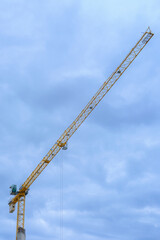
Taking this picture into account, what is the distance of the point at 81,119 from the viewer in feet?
581

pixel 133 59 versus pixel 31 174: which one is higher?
pixel 133 59

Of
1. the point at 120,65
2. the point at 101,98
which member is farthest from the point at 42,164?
the point at 120,65

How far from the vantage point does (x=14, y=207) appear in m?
184

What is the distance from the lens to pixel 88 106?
581ft

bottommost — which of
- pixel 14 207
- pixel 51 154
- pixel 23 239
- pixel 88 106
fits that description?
pixel 23 239

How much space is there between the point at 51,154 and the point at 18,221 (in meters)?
26.6

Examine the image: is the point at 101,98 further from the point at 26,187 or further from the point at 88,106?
the point at 26,187

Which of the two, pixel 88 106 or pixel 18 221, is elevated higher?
pixel 88 106

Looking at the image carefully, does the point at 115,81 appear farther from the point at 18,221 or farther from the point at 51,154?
the point at 18,221

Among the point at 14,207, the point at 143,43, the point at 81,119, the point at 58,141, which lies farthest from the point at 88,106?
the point at 14,207

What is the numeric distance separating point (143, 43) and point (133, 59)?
633cm

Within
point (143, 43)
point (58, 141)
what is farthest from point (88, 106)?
point (143, 43)

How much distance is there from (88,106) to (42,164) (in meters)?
25.7

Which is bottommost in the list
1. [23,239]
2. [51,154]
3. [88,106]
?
[23,239]
